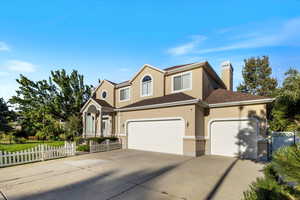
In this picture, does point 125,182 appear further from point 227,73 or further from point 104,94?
point 227,73

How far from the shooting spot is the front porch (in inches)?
573

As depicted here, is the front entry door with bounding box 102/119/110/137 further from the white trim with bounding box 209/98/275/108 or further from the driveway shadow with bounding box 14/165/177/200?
the white trim with bounding box 209/98/275/108

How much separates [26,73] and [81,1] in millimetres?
17555

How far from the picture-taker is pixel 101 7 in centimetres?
898

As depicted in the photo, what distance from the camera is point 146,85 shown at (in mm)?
13891

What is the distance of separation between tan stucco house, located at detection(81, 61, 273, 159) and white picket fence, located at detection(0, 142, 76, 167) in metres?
4.56

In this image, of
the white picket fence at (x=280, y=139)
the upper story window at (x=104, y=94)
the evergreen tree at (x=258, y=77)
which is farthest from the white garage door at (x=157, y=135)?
the evergreen tree at (x=258, y=77)

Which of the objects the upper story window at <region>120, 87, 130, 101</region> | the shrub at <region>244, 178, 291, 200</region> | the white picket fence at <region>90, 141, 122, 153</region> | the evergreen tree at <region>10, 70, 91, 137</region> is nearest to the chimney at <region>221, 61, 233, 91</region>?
the upper story window at <region>120, 87, 130, 101</region>

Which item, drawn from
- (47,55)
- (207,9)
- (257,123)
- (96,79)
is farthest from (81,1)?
(96,79)

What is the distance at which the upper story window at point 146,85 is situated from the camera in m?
13.6

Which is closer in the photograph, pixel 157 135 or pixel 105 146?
pixel 157 135

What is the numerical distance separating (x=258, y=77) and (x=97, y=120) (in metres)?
26.1

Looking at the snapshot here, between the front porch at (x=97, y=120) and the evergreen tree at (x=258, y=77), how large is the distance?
2325cm

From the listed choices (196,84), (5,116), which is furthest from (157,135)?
(5,116)
